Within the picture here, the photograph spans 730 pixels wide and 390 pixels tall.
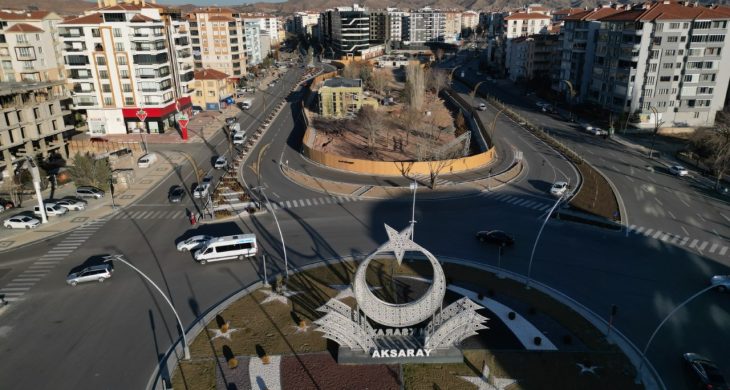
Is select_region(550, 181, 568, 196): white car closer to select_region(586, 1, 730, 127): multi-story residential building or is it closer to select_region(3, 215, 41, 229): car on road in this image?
select_region(586, 1, 730, 127): multi-story residential building

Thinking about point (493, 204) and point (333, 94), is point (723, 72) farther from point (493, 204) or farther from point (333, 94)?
point (333, 94)

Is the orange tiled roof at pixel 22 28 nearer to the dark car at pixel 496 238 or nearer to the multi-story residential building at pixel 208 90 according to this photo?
the multi-story residential building at pixel 208 90

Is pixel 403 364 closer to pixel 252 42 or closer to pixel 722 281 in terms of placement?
pixel 722 281

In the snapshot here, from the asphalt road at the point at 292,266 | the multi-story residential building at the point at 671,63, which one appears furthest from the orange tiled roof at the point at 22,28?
the multi-story residential building at the point at 671,63

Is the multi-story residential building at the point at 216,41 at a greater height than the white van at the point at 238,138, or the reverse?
the multi-story residential building at the point at 216,41

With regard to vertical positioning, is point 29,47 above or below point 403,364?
above

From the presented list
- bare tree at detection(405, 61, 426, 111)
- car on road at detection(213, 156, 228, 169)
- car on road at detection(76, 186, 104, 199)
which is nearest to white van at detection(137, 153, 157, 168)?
car on road at detection(213, 156, 228, 169)

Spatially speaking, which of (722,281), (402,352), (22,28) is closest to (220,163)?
(22,28)
